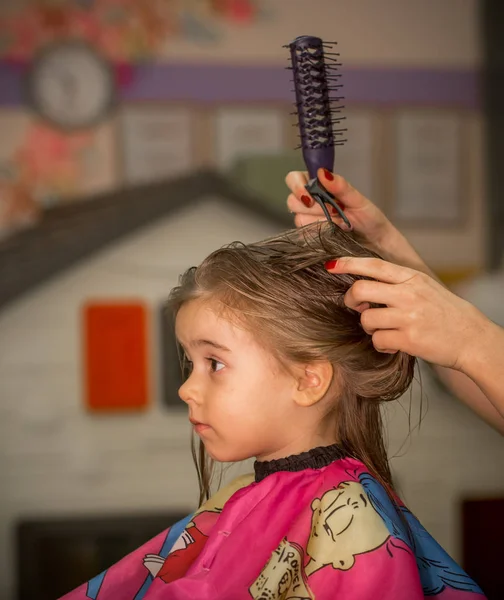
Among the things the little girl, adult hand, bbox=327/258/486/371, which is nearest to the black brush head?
the little girl

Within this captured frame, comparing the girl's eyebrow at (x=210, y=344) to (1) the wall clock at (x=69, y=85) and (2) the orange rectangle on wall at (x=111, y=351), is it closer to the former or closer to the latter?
(2) the orange rectangle on wall at (x=111, y=351)

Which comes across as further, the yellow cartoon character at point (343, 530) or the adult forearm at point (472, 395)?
the adult forearm at point (472, 395)

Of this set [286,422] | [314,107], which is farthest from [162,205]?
[286,422]

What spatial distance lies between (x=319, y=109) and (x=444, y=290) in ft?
1.34

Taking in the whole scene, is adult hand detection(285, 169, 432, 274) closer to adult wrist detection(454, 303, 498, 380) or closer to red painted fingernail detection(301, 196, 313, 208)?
red painted fingernail detection(301, 196, 313, 208)

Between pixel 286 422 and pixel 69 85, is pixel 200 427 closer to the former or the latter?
pixel 286 422

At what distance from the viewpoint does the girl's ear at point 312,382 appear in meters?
1.23

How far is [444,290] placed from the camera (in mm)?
1045

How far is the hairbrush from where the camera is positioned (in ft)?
4.04

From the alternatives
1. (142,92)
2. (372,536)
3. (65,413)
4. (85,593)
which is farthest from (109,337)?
(372,536)

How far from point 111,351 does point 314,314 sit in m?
1.80

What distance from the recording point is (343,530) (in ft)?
3.55

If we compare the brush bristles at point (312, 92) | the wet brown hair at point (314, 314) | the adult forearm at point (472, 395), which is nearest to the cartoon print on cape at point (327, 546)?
the wet brown hair at point (314, 314)

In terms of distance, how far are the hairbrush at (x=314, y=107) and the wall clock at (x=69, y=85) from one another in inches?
72.3
